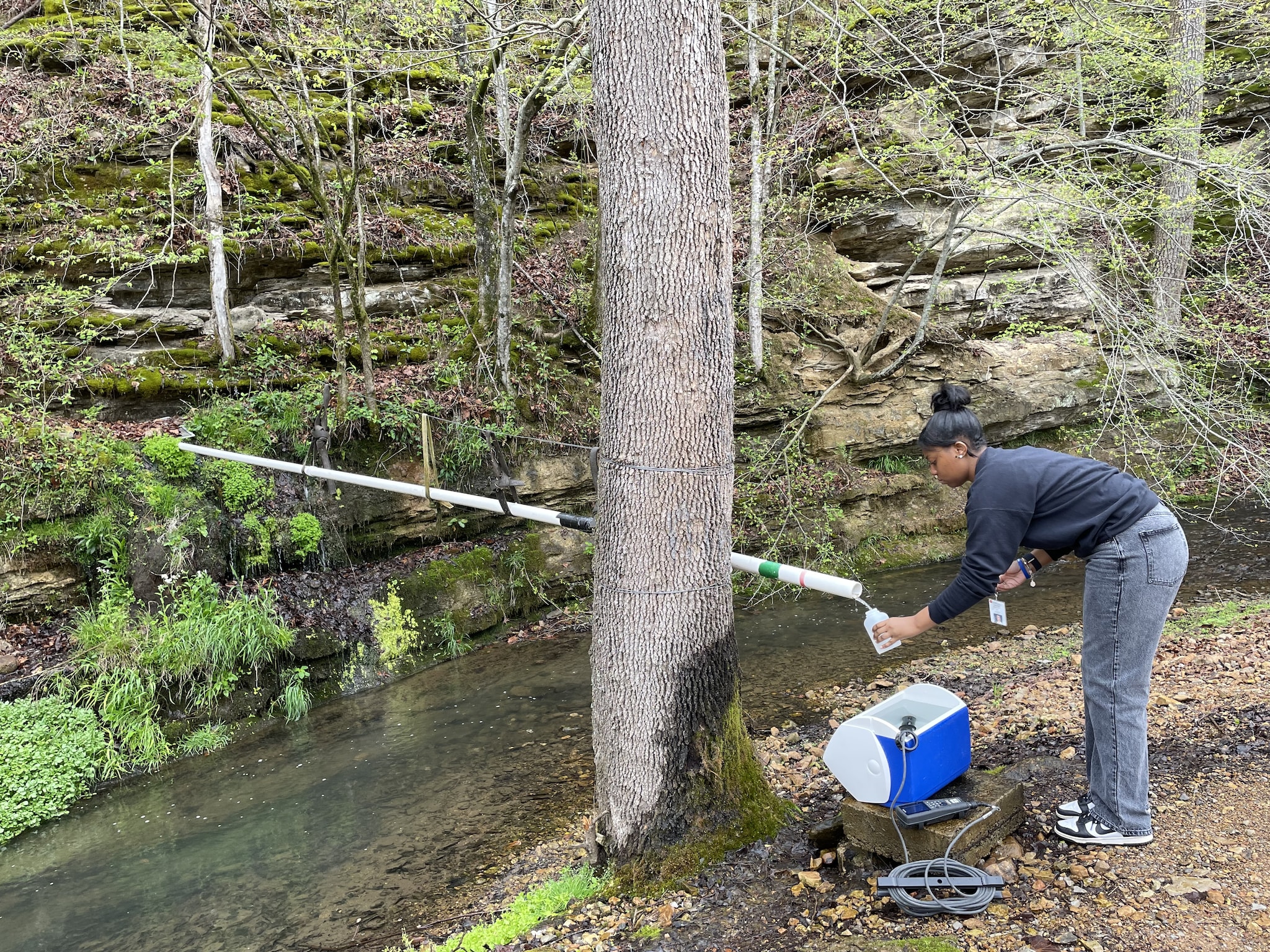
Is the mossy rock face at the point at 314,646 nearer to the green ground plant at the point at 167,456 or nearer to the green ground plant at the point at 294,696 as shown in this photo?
the green ground plant at the point at 294,696

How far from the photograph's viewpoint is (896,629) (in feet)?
9.57

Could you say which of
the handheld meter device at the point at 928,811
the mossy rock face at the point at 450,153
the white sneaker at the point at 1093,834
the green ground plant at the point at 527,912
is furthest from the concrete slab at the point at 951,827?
the mossy rock face at the point at 450,153

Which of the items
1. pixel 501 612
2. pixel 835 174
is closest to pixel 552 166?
pixel 835 174

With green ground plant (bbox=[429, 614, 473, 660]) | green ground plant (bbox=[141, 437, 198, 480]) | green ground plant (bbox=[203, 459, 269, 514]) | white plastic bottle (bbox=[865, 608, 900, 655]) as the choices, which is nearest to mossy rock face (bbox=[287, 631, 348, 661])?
green ground plant (bbox=[429, 614, 473, 660])

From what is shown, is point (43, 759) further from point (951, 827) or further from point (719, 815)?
point (951, 827)

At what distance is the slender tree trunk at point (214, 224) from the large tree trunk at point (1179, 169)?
938 centimetres

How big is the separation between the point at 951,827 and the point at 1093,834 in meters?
0.65

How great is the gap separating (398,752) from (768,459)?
5.42 metres

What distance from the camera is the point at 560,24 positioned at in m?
6.90

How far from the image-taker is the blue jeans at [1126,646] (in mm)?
2828

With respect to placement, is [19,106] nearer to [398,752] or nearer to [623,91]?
[398,752]

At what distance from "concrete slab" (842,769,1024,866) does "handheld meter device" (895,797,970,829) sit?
0.03 meters

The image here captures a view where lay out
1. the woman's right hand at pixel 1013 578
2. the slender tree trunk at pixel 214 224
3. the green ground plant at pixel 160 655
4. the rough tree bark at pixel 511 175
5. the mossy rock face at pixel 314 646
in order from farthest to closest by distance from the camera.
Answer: the slender tree trunk at pixel 214 224 → the rough tree bark at pixel 511 175 → the mossy rock face at pixel 314 646 → the green ground plant at pixel 160 655 → the woman's right hand at pixel 1013 578

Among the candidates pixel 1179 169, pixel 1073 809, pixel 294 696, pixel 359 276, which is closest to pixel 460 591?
pixel 294 696
